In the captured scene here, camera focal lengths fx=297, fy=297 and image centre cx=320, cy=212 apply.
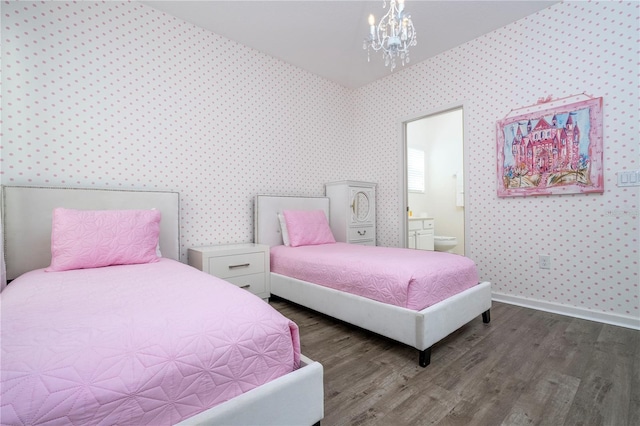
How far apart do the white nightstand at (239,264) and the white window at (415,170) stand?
3.24 m

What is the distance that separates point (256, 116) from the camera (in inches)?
127

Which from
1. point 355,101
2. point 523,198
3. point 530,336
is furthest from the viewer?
point 355,101

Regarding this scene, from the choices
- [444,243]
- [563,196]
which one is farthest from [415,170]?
[563,196]

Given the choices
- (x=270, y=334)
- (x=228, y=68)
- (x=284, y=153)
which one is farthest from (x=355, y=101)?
(x=270, y=334)

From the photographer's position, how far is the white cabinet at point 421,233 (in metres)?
4.40

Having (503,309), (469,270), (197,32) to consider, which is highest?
(197,32)

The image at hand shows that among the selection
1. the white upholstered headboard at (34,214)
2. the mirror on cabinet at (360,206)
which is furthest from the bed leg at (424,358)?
the white upholstered headboard at (34,214)

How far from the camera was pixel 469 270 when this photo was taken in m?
2.16

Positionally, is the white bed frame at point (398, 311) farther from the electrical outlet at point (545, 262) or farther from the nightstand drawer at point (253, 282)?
the electrical outlet at point (545, 262)

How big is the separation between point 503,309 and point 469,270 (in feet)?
2.77

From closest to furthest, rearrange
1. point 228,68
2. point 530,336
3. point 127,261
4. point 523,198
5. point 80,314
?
point 80,314
point 127,261
point 530,336
point 523,198
point 228,68

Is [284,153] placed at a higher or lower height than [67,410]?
higher

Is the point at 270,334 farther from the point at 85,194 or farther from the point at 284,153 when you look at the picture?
the point at 284,153

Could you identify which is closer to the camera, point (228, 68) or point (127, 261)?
point (127, 261)
